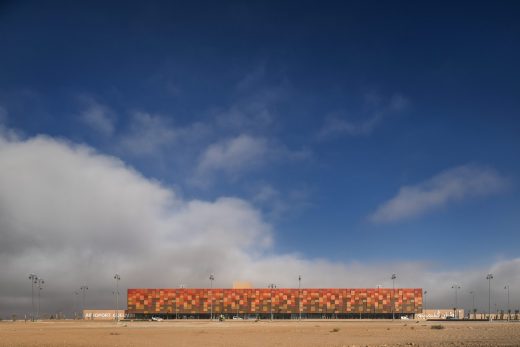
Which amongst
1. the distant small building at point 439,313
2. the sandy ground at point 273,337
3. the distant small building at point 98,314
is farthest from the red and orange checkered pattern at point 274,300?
the sandy ground at point 273,337

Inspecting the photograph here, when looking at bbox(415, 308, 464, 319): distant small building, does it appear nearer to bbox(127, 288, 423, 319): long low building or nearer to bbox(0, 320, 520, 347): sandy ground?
bbox(127, 288, 423, 319): long low building

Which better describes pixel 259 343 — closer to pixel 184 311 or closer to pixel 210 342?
pixel 210 342

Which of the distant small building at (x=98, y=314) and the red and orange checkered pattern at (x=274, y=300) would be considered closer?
the red and orange checkered pattern at (x=274, y=300)

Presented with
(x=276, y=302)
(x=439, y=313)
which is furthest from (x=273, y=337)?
(x=439, y=313)

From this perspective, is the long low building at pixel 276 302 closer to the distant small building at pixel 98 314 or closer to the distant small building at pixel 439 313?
the distant small building at pixel 439 313

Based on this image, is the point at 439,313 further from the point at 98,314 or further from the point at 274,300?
the point at 98,314

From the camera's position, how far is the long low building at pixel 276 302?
5733 inches

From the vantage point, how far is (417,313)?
147500mm

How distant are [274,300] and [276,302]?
2.62 ft

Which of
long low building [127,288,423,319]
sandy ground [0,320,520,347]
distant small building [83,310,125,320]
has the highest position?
sandy ground [0,320,520,347]

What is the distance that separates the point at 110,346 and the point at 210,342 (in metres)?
9.16

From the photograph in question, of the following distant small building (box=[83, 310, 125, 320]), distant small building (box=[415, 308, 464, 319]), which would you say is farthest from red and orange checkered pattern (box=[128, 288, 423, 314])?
distant small building (box=[83, 310, 125, 320])

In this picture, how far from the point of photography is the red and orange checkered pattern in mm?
145625

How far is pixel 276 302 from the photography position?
481 feet
